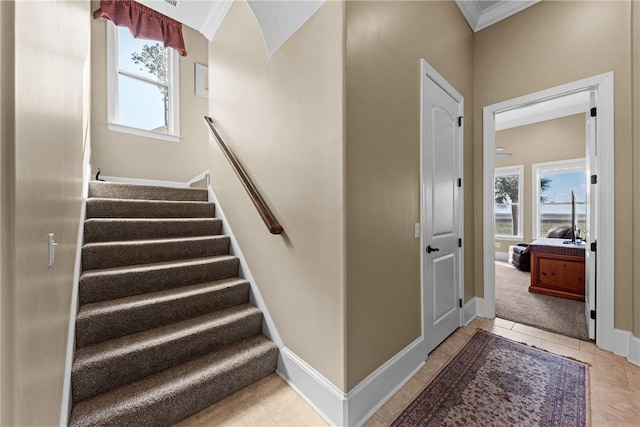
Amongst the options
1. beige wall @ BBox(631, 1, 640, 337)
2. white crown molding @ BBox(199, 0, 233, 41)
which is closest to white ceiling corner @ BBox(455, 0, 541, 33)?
beige wall @ BBox(631, 1, 640, 337)

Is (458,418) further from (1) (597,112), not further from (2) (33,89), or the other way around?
(1) (597,112)

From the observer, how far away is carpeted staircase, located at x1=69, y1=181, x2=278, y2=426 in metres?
1.48

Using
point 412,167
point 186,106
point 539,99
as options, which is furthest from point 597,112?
point 186,106

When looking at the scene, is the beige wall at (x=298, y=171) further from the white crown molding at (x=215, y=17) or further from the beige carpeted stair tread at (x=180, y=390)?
the beige carpeted stair tread at (x=180, y=390)

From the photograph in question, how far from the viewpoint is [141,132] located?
3848 millimetres

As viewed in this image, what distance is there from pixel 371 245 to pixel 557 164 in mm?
6213

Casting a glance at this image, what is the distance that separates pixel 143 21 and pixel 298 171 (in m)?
3.76

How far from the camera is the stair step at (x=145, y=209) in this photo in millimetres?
2418

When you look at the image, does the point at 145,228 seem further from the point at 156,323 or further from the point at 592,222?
the point at 592,222

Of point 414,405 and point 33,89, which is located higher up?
point 33,89

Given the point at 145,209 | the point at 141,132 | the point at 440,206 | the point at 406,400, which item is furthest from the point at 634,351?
the point at 141,132

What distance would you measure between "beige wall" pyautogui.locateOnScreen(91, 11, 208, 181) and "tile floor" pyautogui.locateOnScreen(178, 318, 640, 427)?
A: 3516 mm

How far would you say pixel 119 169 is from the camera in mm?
3656

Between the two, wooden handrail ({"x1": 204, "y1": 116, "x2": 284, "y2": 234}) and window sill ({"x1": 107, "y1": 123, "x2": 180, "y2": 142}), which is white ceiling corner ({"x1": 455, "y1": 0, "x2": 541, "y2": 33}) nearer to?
wooden handrail ({"x1": 204, "y1": 116, "x2": 284, "y2": 234})
